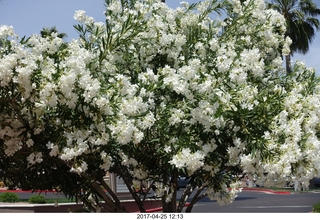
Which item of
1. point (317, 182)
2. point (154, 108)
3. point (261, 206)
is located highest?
point (317, 182)

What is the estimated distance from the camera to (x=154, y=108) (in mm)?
7566

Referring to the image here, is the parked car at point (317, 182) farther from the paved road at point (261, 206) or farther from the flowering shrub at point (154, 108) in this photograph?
the flowering shrub at point (154, 108)

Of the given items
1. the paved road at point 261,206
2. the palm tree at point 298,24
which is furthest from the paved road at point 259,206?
the palm tree at point 298,24

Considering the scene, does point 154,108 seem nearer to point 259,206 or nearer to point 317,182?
point 259,206

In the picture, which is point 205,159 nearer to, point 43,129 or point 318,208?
point 43,129

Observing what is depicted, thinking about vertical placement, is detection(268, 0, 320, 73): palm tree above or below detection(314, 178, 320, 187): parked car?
above

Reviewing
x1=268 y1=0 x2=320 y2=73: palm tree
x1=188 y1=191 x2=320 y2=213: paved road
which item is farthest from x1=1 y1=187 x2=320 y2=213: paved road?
x1=268 y1=0 x2=320 y2=73: palm tree

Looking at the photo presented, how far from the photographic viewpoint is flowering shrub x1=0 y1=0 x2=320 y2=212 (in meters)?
6.47
